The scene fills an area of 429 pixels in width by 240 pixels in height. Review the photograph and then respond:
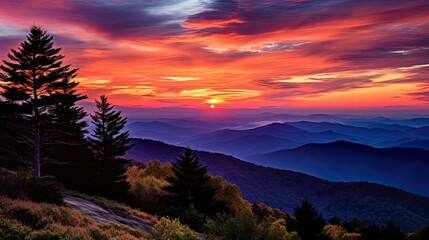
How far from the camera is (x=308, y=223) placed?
141ft

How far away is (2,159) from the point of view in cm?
4322

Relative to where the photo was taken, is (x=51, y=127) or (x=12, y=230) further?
(x=51, y=127)

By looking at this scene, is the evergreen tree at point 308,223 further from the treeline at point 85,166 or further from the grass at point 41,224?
the grass at point 41,224

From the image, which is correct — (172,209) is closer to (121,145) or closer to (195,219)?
(195,219)

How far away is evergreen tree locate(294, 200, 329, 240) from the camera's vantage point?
42.8 metres

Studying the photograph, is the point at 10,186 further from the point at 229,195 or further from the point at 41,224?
the point at 229,195

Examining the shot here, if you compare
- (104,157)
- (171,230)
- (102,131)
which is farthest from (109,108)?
(171,230)

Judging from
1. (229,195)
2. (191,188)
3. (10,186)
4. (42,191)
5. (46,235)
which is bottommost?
(229,195)

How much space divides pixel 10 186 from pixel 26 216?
4899mm

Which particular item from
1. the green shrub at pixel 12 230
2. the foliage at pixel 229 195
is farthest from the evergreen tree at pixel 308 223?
the green shrub at pixel 12 230

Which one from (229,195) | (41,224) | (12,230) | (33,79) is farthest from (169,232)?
(229,195)

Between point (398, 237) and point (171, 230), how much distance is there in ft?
164

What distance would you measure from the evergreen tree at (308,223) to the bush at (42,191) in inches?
1185

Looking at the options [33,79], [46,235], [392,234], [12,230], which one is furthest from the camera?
[392,234]
